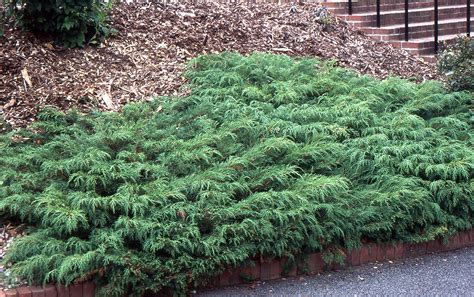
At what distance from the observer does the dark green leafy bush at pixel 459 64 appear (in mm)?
7566

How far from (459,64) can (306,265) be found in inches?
138

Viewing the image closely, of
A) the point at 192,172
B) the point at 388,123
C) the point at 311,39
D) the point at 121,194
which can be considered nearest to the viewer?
the point at 121,194

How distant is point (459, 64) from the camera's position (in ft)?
25.5

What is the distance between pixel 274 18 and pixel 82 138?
4348 mm

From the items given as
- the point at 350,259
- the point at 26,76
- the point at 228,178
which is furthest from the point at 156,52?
the point at 350,259

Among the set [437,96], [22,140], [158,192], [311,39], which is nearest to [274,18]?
[311,39]

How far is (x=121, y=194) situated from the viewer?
5.06m

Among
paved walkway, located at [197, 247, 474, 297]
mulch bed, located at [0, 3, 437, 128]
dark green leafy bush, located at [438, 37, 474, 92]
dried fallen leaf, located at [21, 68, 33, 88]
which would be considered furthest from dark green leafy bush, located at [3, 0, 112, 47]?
paved walkway, located at [197, 247, 474, 297]

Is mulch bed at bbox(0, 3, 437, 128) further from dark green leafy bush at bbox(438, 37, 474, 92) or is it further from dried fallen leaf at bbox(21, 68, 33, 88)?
dark green leafy bush at bbox(438, 37, 474, 92)

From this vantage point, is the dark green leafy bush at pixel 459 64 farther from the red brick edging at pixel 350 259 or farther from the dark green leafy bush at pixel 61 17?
the dark green leafy bush at pixel 61 17

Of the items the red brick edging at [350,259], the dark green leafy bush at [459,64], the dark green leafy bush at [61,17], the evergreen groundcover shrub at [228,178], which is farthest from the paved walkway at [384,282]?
the dark green leafy bush at [61,17]

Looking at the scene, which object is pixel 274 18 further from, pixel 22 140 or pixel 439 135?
pixel 22 140

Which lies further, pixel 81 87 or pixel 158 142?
pixel 81 87

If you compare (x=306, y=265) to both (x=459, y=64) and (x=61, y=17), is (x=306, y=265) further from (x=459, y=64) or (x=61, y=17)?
(x=61, y=17)
